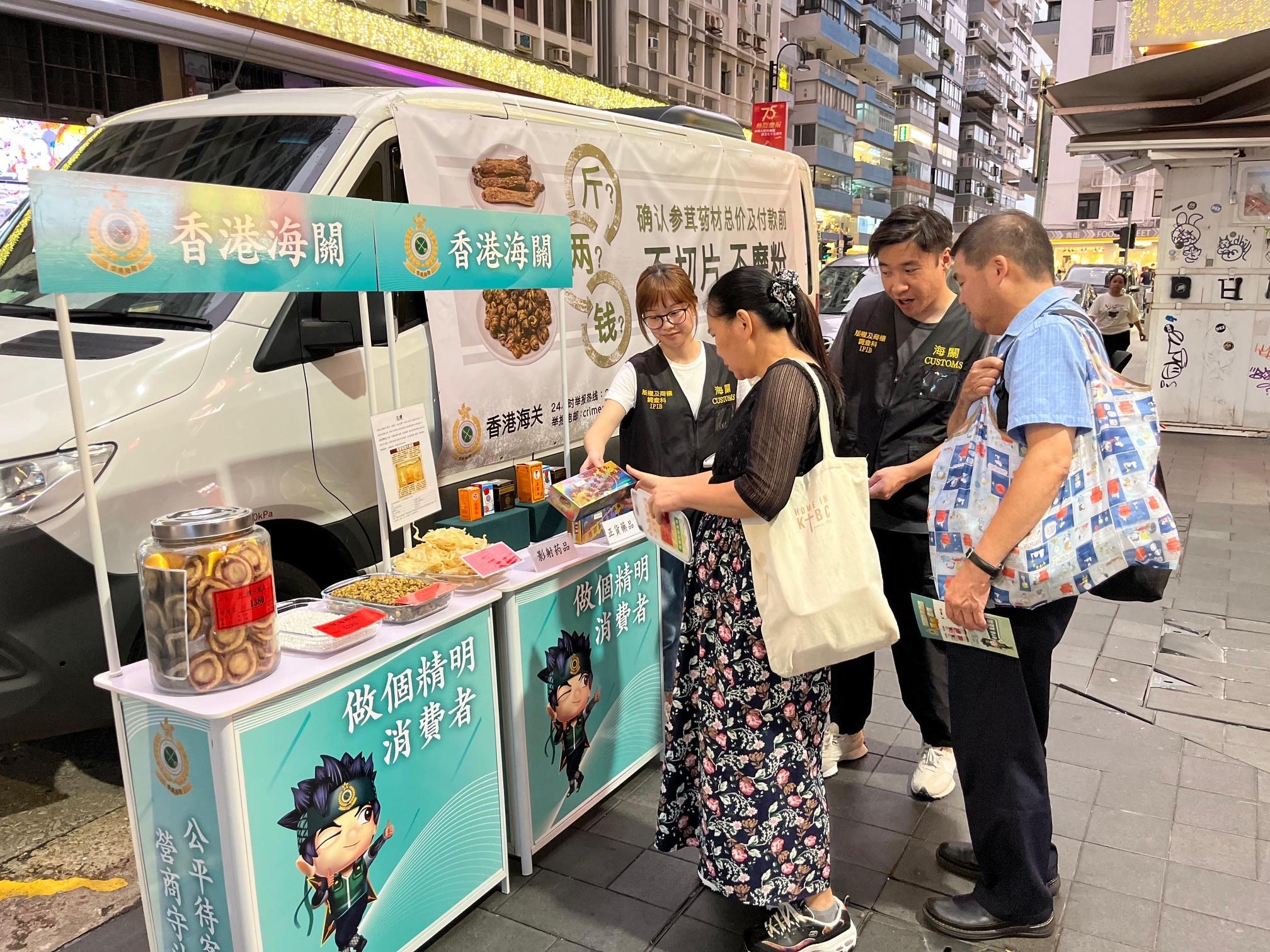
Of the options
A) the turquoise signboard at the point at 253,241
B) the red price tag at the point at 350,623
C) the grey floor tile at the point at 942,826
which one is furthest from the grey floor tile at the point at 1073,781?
the turquoise signboard at the point at 253,241

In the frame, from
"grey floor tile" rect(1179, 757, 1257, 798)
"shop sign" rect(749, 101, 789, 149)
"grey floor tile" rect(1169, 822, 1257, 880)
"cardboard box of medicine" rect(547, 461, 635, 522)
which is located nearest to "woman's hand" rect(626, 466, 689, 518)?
"cardboard box of medicine" rect(547, 461, 635, 522)

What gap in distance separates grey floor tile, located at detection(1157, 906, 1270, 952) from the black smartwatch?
1.29m

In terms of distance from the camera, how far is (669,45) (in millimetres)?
28953

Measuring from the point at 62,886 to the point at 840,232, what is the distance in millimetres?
43775

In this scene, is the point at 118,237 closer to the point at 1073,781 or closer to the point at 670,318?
the point at 670,318

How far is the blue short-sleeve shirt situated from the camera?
7.43 feet

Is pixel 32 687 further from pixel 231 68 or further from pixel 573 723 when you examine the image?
pixel 231 68

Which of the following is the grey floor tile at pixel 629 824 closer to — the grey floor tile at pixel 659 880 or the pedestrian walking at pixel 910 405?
the grey floor tile at pixel 659 880

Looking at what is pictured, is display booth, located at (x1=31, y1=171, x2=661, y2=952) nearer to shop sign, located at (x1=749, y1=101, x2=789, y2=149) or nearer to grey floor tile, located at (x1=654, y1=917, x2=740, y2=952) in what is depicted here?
grey floor tile, located at (x1=654, y1=917, x2=740, y2=952)

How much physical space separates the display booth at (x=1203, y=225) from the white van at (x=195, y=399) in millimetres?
7431

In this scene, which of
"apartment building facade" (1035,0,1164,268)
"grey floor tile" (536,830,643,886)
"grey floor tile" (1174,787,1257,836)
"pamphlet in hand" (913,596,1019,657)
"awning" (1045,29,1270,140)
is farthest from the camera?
"apartment building facade" (1035,0,1164,268)

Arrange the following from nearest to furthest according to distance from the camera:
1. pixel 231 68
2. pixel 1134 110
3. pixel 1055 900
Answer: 1. pixel 1055 900
2. pixel 1134 110
3. pixel 231 68

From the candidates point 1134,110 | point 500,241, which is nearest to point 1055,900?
point 500,241

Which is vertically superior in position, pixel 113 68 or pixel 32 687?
pixel 113 68
